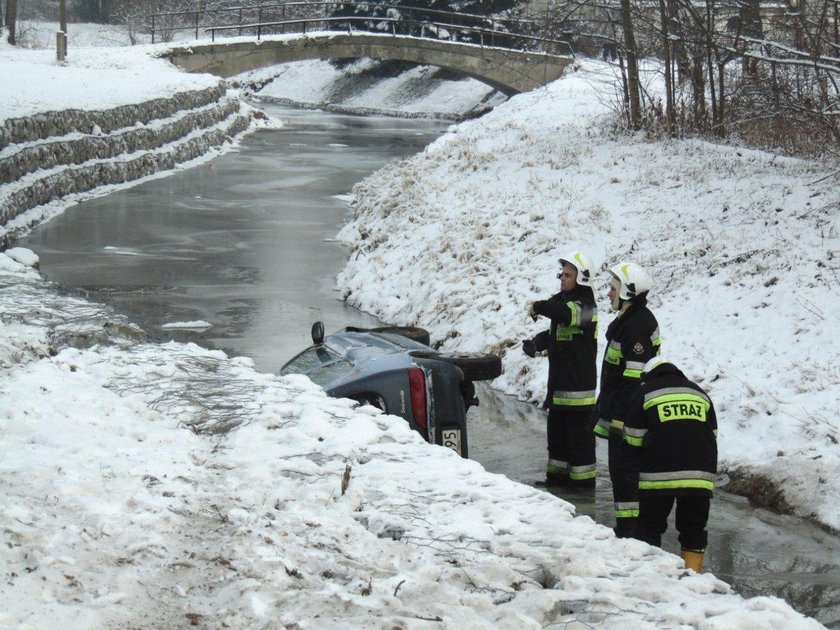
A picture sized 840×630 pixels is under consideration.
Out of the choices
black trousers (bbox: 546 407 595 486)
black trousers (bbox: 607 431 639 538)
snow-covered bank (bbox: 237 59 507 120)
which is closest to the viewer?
black trousers (bbox: 607 431 639 538)

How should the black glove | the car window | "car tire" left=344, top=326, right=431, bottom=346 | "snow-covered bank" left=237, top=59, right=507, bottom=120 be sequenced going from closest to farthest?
the black glove < the car window < "car tire" left=344, top=326, right=431, bottom=346 < "snow-covered bank" left=237, top=59, right=507, bottom=120

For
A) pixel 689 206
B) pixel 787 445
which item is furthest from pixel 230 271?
pixel 787 445

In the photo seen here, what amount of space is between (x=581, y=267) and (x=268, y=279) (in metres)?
10.1

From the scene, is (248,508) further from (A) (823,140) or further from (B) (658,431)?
(A) (823,140)

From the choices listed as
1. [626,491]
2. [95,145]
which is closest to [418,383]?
[626,491]

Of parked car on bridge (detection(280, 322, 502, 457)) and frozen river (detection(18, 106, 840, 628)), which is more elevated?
parked car on bridge (detection(280, 322, 502, 457))

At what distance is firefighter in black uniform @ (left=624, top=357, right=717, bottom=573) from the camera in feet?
22.0

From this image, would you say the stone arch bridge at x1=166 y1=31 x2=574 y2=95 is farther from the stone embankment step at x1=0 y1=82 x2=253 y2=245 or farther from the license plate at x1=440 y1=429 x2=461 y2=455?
the license plate at x1=440 y1=429 x2=461 y2=455

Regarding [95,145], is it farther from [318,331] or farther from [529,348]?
[529,348]

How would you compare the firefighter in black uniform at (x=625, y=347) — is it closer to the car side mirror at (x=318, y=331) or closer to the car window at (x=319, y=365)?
the car window at (x=319, y=365)

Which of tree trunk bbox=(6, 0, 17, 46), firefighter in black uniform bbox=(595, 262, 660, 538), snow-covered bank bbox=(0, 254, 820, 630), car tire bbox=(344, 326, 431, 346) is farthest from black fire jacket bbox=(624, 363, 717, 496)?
tree trunk bbox=(6, 0, 17, 46)

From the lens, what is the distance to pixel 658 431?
6746 millimetres

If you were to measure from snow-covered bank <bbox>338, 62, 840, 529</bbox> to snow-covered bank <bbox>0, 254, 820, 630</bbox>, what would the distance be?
11.6 ft

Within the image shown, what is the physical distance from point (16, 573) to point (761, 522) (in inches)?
225
